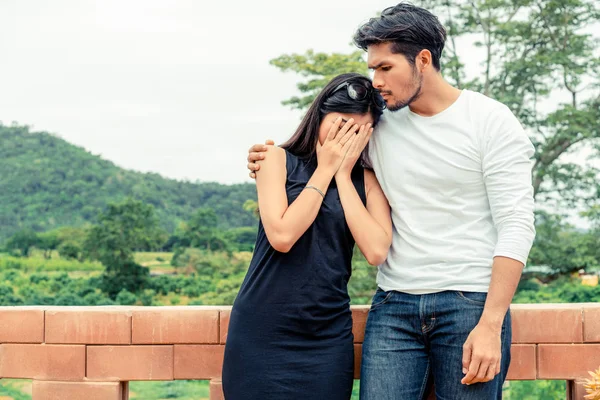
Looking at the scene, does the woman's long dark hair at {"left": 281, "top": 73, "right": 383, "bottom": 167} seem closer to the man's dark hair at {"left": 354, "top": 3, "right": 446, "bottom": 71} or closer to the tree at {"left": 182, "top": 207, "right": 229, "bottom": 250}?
the man's dark hair at {"left": 354, "top": 3, "right": 446, "bottom": 71}

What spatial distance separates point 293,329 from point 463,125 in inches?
26.5

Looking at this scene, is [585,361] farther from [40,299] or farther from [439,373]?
[40,299]

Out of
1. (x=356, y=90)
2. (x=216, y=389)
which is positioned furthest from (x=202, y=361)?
(x=356, y=90)

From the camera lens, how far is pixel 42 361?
2176 mm

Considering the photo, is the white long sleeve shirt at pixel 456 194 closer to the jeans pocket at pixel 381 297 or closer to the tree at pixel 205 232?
the jeans pocket at pixel 381 297

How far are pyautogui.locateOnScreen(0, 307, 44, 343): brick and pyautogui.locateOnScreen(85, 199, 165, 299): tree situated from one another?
57.7ft

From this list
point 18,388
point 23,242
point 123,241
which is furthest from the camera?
→ point 23,242

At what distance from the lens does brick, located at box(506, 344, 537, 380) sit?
2.10m

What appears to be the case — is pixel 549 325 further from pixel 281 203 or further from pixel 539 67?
pixel 539 67

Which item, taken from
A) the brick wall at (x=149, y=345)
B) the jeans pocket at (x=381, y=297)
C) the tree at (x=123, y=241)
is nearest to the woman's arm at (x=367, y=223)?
the jeans pocket at (x=381, y=297)

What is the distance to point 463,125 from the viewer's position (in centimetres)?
180

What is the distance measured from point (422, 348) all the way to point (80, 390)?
1.06 metres

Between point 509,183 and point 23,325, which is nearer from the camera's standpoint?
point 509,183

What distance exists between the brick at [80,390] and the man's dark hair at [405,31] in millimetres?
1273
